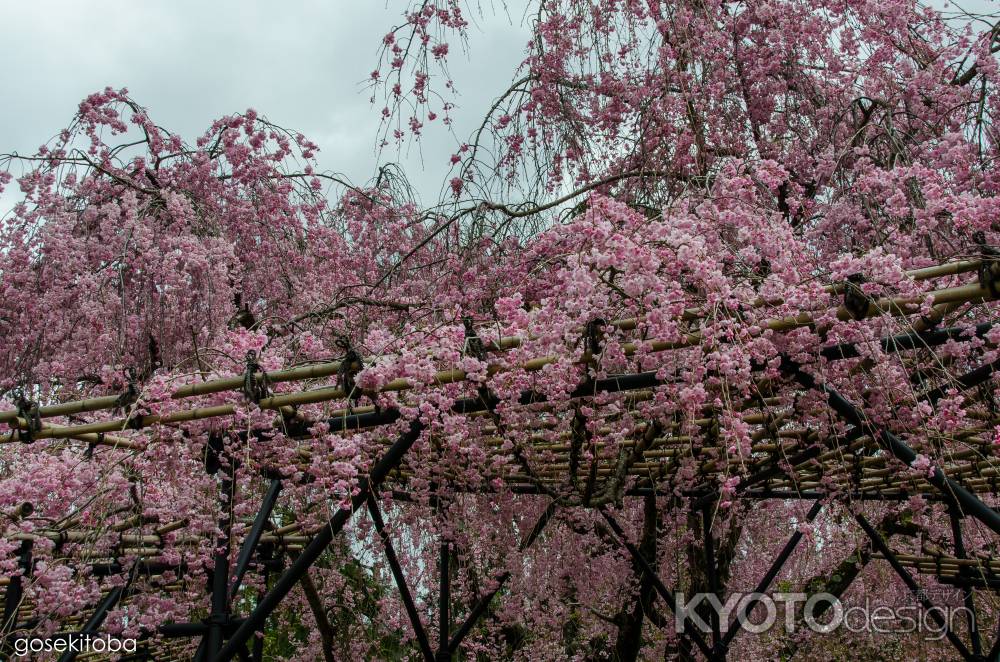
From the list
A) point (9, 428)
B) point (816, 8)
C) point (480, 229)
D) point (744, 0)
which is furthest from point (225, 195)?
point (816, 8)

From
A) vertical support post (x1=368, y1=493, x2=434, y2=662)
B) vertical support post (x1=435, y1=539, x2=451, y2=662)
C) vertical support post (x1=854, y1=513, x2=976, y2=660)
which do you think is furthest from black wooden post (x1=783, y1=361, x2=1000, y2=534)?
vertical support post (x1=435, y1=539, x2=451, y2=662)

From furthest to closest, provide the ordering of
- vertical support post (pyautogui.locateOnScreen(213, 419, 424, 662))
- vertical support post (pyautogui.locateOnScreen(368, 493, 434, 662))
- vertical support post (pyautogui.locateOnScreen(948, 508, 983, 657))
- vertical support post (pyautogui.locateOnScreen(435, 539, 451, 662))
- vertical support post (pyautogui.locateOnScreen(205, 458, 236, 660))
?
1. vertical support post (pyautogui.locateOnScreen(435, 539, 451, 662))
2. vertical support post (pyautogui.locateOnScreen(948, 508, 983, 657))
3. vertical support post (pyautogui.locateOnScreen(368, 493, 434, 662))
4. vertical support post (pyautogui.locateOnScreen(205, 458, 236, 660))
5. vertical support post (pyautogui.locateOnScreen(213, 419, 424, 662))

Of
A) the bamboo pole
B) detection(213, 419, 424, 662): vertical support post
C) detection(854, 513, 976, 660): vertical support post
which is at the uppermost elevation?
the bamboo pole

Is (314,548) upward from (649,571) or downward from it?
upward

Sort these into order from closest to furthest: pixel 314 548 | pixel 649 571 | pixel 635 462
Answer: pixel 314 548 → pixel 635 462 → pixel 649 571

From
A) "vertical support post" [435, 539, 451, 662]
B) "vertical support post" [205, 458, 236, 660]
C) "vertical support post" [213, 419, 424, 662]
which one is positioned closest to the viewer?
"vertical support post" [213, 419, 424, 662]

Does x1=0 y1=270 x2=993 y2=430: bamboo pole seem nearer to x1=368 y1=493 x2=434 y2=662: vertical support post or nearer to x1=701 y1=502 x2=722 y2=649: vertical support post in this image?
x1=368 y1=493 x2=434 y2=662: vertical support post

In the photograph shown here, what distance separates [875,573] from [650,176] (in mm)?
3396

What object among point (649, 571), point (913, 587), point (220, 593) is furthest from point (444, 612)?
point (913, 587)

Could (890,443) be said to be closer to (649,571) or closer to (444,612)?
(649,571)

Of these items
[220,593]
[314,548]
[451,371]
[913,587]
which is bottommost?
[913,587]

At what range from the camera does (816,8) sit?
344 centimetres

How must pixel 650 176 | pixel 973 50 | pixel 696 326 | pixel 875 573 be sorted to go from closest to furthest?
1. pixel 696 326
2. pixel 973 50
3. pixel 650 176
4. pixel 875 573

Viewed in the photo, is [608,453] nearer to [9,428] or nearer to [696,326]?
[696,326]
